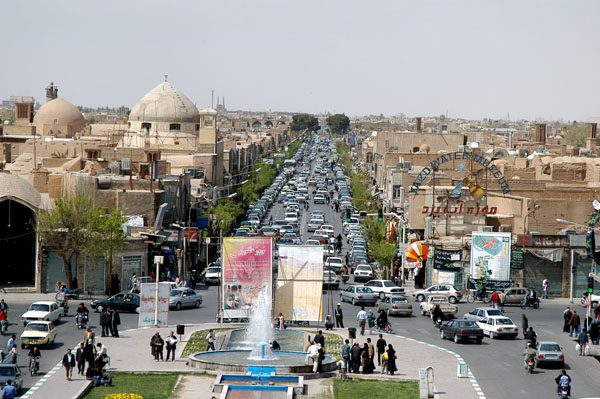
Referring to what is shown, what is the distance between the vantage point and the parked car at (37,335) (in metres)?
34.3

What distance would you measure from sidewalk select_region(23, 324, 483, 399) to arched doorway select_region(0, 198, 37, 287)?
14466mm

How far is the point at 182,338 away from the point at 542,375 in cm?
1230

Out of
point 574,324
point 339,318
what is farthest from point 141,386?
point 574,324

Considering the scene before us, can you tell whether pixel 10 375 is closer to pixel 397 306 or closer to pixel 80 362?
pixel 80 362

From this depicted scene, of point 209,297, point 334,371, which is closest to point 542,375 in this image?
point 334,371

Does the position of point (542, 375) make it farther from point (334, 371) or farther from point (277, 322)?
point (277, 322)

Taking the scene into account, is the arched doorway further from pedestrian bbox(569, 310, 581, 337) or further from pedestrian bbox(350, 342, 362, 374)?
pedestrian bbox(569, 310, 581, 337)

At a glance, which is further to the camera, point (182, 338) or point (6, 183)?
point (6, 183)

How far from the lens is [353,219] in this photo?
85.1 meters

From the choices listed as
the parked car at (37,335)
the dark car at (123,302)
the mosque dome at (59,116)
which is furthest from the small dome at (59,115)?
the parked car at (37,335)

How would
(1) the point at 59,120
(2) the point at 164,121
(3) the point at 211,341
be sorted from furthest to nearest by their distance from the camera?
→ 1. (1) the point at 59,120
2. (2) the point at 164,121
3. (3) the point at 211,341

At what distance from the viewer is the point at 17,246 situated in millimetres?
52250

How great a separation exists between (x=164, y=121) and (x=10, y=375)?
67257 millimetres

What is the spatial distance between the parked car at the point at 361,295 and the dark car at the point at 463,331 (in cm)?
887
